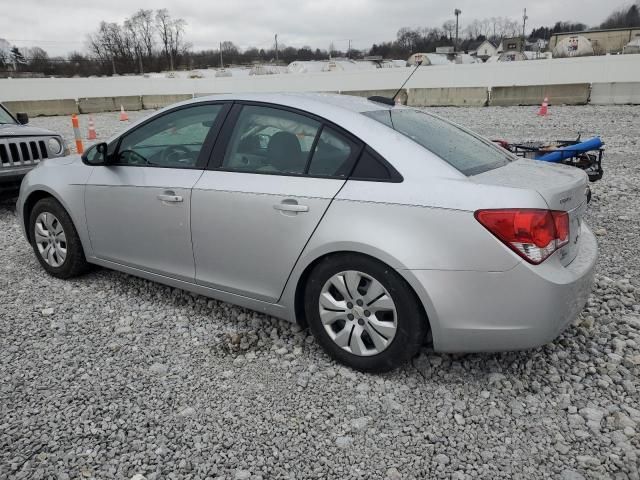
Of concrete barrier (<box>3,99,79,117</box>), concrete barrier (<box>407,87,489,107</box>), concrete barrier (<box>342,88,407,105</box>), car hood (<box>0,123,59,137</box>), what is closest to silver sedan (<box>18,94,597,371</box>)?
car hood (<box>0,123,59,137</box>)

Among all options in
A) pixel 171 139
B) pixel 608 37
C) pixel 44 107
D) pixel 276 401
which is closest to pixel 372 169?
pixel 276 401

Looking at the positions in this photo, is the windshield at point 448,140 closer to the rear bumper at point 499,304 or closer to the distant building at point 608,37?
the rear bumper at point 499,304

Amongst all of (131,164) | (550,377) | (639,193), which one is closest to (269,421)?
(550,377)

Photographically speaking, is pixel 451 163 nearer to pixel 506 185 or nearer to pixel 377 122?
pixel 506 185

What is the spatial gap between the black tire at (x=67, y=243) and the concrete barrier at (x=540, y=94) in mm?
19783

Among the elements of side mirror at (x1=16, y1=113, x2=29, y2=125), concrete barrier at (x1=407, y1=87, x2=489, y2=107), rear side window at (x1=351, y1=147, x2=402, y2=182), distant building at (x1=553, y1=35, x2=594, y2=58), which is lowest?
concrete barrier at (x1=407, y1=87, x2=489, y2=107)

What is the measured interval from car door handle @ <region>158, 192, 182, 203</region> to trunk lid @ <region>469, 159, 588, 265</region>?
191cm

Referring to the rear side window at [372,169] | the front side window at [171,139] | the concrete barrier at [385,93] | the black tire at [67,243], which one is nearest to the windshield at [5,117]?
the black tire at [67,243]

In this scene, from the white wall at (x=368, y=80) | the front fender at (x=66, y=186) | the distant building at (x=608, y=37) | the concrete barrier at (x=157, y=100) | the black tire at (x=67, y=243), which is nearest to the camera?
the front fender at (x=66, y=186)

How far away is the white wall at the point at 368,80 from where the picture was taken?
21797 millimetres

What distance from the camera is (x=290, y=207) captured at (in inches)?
114

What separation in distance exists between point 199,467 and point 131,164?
2323mm

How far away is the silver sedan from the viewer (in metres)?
2.48

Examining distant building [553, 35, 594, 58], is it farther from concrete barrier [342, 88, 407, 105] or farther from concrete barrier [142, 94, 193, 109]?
concrete barrier [142, 94, 193, 109]
